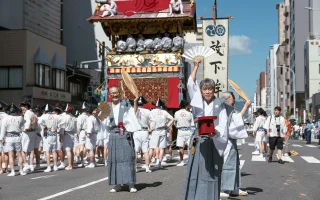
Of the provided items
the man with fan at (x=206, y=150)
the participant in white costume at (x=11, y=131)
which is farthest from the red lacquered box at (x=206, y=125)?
→ the participant in white costume at (x=11, y=131)

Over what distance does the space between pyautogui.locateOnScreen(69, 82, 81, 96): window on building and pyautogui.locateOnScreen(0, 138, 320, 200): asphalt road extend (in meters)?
31.4

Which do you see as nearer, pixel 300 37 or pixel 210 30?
pixel 210 30

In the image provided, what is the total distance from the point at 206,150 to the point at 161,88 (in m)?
17.8

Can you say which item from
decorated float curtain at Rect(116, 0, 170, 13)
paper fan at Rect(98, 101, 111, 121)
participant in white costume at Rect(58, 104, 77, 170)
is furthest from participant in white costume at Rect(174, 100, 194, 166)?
decorated float curtain at Rect(116, 0, 170, 13)

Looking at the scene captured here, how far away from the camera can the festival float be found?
23.9 meters

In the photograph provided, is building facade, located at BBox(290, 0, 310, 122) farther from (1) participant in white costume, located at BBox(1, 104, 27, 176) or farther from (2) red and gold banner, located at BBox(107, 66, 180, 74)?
(1) participant in white costume, located at BBox(1, 104, 27, 176)

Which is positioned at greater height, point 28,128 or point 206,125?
point 206,125

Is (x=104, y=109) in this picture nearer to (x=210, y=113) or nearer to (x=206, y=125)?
(x=210, y=113)

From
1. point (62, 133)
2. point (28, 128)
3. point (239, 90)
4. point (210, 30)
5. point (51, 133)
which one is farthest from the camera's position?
point (210, 30)

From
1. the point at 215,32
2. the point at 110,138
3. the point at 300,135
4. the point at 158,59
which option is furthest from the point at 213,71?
the point at 300,135

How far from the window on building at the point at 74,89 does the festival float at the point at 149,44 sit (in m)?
19.3

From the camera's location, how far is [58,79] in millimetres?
39531

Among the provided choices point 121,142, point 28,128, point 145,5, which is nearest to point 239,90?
point 121,142

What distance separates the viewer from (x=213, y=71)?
2705 centimetres
